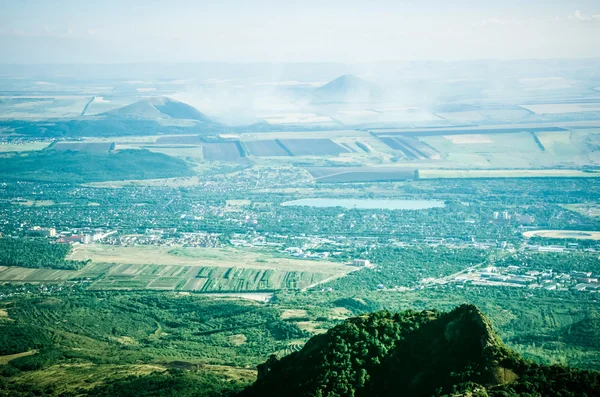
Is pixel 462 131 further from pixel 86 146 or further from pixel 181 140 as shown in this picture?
pixel 86 146

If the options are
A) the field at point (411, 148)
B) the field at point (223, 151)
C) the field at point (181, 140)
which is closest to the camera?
the field at point (411, 148)

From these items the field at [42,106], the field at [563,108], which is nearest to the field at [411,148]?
the field at [563,108]

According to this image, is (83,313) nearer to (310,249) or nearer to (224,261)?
(224,261)

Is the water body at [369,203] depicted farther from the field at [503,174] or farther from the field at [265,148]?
the field at [265,148]

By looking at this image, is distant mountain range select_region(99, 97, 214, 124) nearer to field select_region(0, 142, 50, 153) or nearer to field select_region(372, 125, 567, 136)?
field select_region(0, 142, 50, 153)

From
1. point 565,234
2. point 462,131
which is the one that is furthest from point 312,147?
point 565,234

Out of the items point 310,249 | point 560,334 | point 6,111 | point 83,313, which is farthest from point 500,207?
point 6,111

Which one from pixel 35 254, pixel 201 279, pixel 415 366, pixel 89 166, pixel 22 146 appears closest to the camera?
pixel 415 366
